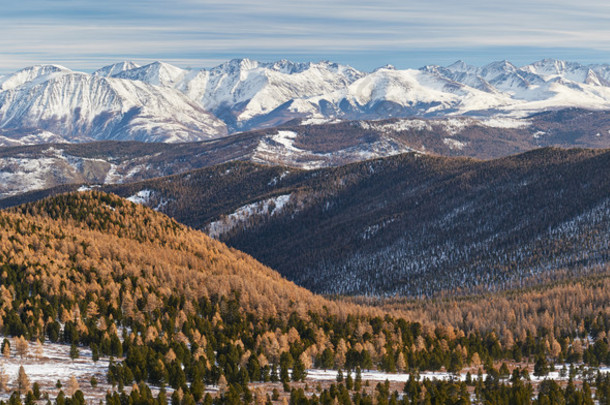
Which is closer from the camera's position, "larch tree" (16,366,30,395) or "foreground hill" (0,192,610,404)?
"larch tree" (16,366,30,395)

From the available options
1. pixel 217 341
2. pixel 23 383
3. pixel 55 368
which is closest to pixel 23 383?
pixel 23 383

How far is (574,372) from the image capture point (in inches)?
6471

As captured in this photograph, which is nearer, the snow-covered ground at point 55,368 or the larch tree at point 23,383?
the larch tree at point 23,383

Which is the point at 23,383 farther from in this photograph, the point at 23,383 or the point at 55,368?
the point at 55,368

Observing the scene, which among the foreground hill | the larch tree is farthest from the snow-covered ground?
the foreground hill

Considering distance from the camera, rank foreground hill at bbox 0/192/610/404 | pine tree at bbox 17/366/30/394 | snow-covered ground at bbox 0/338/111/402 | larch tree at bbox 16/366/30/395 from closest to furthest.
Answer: larch tree at bbox 16/366/30/395, pine tree at bbox 17/366/30/394, snow-covered ground at bbox 0/338/111/402, foreground hill at bbox 0/192/610/404

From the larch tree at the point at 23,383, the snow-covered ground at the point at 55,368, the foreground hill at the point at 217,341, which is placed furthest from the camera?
the foreground hill at the point at 217,341

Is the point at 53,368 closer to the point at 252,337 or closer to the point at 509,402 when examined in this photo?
the point at 252,337

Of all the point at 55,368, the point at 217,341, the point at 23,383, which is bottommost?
the point at 23,383

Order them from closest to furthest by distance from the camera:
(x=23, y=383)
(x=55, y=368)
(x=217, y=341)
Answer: (x=23, y=383) → (x=55, y=368) → (x=217, y=341)

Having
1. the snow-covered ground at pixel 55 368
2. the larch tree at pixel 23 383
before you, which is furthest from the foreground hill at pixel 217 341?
the larch tree at pixel 23 383

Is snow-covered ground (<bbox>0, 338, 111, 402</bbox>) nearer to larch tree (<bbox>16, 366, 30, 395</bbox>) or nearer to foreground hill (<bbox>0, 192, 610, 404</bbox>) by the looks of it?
larch tree (<bbox>16, 366, 30, 395</bbox>)

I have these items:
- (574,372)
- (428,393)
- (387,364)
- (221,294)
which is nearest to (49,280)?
(221,294)

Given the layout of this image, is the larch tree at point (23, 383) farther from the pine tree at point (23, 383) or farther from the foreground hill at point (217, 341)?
the foreground hill at point (217, 341)
